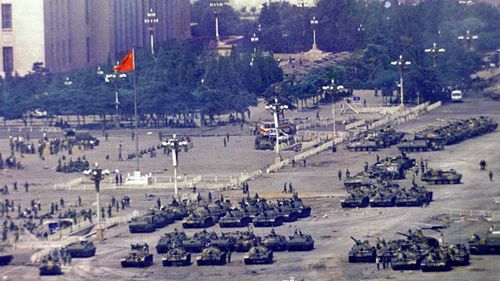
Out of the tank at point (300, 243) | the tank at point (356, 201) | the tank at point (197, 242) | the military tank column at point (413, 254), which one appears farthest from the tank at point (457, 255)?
the tank at point (356, 201)

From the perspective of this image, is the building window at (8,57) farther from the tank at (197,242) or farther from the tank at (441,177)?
the tank at (197,242)

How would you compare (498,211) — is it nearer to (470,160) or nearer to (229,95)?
(470,160)

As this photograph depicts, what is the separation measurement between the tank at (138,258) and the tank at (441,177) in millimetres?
30264

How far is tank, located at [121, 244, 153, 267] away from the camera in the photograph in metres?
92.7

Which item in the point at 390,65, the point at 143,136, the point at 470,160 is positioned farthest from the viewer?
the point at 390,65

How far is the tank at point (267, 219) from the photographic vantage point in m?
105

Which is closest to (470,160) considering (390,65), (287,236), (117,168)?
(117,168)

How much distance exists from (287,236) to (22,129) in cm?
6576

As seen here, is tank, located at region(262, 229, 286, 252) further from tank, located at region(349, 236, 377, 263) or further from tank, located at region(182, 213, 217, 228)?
tank, located at region(182, 213, 217, 228)

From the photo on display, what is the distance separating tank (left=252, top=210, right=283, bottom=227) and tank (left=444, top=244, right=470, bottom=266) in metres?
16.3

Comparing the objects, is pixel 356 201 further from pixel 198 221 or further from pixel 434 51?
pixel 434 51

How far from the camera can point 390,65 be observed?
18962 centimetres

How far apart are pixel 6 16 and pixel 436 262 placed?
105459 mm

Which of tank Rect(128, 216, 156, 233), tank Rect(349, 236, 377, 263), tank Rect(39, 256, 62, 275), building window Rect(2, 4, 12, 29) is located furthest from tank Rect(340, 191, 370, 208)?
building window Rect(2, 4, 12, 29)
